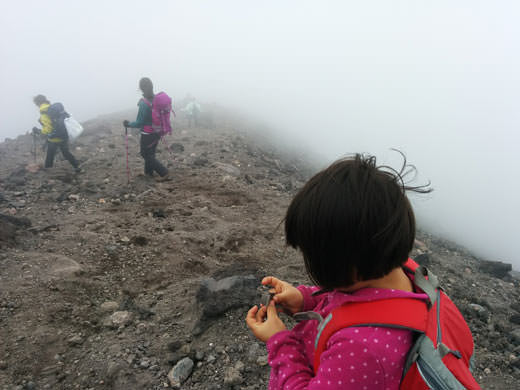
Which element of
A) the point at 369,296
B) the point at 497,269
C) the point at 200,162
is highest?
the point at 369,296

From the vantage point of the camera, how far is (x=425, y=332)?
111 centimetres

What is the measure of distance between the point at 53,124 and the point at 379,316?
8735 mm

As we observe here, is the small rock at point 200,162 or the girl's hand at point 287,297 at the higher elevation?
the girl's hand at point 287,297

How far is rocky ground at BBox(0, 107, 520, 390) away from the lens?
2.79 m

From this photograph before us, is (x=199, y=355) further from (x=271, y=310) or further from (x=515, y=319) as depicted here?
(x=515, y=319)

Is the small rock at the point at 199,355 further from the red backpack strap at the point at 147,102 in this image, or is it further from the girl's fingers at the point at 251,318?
the red backpack strap at the point at 147,102

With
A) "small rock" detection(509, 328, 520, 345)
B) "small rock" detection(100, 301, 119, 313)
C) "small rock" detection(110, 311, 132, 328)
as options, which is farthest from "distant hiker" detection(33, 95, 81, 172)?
"small rock" detection(509, 328, 520, 345)

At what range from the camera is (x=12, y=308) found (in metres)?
3.35

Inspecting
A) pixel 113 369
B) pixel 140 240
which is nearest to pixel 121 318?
pixel 113 369

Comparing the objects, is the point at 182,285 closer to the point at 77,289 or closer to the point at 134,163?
the point at 77,289

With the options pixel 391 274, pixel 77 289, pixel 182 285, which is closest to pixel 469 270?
pixel 182 285

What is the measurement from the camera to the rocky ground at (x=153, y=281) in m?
2.79

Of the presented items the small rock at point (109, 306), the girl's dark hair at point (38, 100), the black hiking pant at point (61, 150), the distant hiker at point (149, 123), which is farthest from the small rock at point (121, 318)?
the girl's dark hair at point (38, 100)

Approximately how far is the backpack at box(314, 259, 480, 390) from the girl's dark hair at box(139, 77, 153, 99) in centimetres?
666
